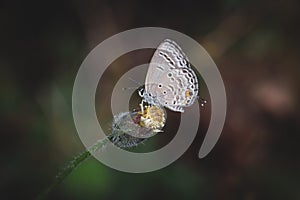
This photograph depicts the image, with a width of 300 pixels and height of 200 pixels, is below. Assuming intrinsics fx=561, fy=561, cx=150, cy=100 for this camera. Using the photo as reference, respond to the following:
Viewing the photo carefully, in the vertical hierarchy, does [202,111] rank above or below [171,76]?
below

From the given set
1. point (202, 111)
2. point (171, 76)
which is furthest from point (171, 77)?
point (202, 111)

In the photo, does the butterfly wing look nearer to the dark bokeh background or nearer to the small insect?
the small insect

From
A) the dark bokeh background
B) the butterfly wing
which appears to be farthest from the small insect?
the dark bokeh background

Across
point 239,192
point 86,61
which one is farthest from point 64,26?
point 239,192

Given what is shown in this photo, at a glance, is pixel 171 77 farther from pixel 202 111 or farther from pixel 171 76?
pixel 202 111

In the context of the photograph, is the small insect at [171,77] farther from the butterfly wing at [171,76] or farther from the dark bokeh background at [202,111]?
the dark bokeh background at [202,111]

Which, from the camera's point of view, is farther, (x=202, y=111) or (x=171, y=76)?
(x=202, y=111)
